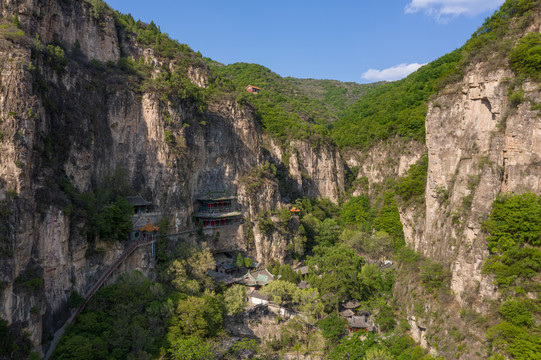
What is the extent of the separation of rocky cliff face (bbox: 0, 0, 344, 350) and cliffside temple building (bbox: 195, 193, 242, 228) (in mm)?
1106

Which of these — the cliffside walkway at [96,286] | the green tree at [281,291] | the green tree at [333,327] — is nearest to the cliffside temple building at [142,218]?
the cliffside walkway at [96,286]

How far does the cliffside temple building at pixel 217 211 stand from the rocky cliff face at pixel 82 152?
111 cm

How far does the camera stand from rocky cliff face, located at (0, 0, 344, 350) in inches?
813

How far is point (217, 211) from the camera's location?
4072 cm

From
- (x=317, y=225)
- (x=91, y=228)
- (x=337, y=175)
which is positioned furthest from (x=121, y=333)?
(x=337, y=175)

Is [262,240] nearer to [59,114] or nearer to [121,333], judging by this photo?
[121,333]

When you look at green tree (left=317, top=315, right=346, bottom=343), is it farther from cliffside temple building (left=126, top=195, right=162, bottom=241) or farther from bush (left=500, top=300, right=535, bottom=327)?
cliffside temple building (left=126, top=195, right=162, bottom=241)

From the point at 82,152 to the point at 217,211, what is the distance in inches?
636

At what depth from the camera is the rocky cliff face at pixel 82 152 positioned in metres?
20.6

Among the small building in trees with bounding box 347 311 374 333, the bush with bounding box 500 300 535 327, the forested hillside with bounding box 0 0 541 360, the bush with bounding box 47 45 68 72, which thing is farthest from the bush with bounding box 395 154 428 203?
the bush with bounding box 47 45 68 72

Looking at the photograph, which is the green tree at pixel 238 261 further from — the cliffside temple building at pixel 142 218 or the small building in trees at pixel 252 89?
the small building in trees at pixel 252 89

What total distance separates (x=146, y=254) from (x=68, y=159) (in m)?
10.1

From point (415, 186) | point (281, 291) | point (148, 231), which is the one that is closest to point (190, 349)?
point (281, 291)

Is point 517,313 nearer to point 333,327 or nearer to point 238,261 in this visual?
point 333,327
